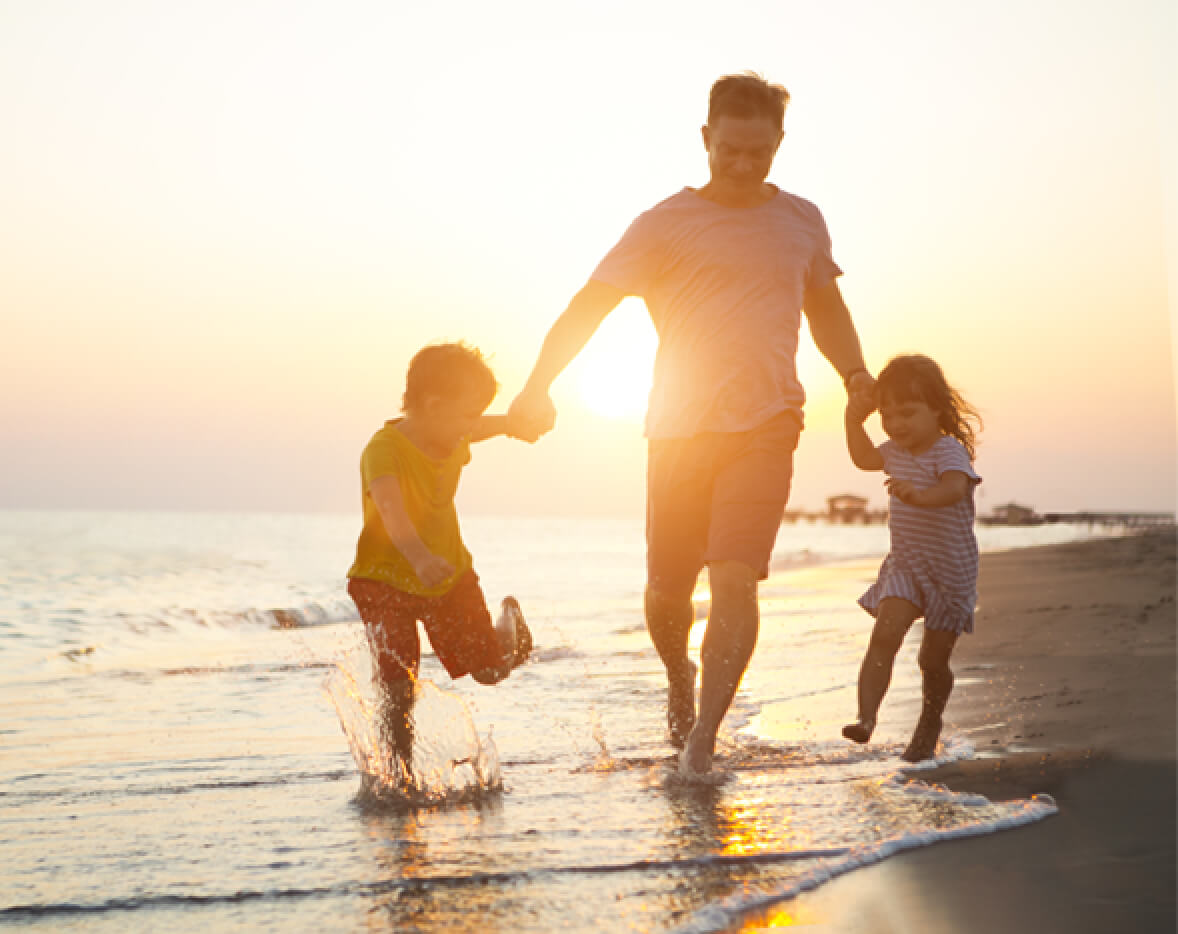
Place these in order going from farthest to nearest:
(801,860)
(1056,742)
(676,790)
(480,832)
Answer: (1056,742), (676,790), (480,832), (801,860)

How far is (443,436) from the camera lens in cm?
418

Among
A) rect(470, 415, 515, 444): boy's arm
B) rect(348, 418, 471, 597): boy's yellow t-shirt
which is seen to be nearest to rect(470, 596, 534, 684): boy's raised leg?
rect(348, 418, 471, 597): boy's yellow t-shirt

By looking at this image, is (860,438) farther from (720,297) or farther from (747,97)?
(747,97)

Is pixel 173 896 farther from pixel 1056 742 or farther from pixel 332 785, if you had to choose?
pixel 1056 742

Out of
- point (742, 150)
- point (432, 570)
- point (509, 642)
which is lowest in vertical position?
point (509, 642)

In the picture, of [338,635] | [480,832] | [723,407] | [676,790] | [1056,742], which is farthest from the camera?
[338,635]

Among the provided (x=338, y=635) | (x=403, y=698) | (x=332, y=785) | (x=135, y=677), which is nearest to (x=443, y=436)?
(x=403, y=698)

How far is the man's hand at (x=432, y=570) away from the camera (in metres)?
3.60

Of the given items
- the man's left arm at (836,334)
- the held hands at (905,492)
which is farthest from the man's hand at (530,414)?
the held hands at (905,492)

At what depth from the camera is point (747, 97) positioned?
3.89 m

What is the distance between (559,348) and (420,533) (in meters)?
0.81

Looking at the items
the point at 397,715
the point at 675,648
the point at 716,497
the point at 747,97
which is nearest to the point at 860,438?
the point at 716,497

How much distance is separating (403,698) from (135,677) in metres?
4.48

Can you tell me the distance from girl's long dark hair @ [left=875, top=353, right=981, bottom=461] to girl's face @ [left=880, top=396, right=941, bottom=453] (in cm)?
2
